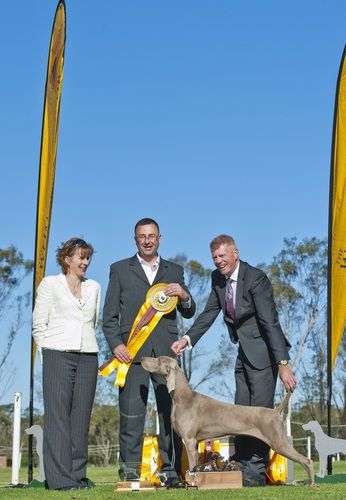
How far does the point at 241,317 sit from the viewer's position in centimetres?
683

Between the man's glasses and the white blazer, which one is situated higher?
the man's glasses

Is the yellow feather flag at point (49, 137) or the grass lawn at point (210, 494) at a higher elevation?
the yellow feather flag at point (49, 137)

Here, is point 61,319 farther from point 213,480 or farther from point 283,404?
point 283,404

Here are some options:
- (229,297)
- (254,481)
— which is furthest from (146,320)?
(254,481)

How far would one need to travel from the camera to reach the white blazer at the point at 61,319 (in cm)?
627

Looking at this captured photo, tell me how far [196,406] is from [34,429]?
7.16ft

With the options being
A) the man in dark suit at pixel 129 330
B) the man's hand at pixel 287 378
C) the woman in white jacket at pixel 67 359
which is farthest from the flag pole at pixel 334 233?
the woman in white jacket at pixel 67 359

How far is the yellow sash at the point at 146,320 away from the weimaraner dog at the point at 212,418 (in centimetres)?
33

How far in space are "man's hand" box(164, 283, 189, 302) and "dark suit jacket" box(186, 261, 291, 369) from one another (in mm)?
353

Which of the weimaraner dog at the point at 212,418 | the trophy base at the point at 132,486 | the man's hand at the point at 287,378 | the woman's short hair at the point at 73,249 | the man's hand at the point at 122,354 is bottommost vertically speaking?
the trophy base at the point at 132,486

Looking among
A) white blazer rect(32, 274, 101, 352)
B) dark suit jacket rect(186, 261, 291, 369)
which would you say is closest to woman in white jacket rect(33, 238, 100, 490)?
white blazer rect(32, 274, 101, 352)

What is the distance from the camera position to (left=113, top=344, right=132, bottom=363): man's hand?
6.50 m

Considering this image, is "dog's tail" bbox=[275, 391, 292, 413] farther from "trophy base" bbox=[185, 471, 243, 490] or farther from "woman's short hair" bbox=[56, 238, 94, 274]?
"woman's short hair" bbox=[56, 238, 94, 274]

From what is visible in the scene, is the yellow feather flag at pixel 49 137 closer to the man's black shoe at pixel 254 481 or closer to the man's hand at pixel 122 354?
the man's hand at pixel 122 354
